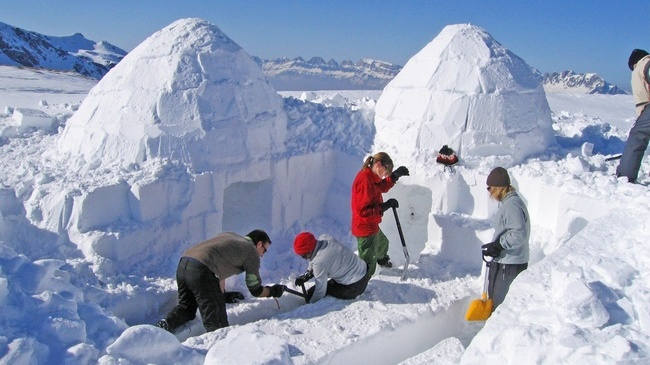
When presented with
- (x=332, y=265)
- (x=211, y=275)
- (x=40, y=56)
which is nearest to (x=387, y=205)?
(x=332, y=265)

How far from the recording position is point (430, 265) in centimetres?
504

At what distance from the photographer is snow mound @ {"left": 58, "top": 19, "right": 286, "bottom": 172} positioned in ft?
17.5

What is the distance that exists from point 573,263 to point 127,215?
12.4 ft

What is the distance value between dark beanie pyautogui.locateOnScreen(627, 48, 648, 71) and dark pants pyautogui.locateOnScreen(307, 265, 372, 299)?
3419 millimetres

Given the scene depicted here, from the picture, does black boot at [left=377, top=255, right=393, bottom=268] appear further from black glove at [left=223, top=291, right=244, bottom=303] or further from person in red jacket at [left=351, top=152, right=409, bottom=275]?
black glove at [left=223, top=291, right=244, bottom=303]

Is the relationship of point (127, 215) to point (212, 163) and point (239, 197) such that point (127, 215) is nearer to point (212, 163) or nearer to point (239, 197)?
point (212, 163)

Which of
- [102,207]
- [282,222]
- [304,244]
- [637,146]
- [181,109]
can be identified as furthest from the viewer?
[282,222]

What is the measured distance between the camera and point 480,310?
13.1ft

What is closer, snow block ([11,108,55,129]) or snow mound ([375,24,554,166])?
snow mound ([375,24,554,166])

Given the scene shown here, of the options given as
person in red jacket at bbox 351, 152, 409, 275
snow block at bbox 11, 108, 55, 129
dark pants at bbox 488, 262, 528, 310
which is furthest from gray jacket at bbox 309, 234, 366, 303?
snow block at bbox 11, 108, 55, 129

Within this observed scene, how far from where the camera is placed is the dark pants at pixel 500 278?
12.7 ft

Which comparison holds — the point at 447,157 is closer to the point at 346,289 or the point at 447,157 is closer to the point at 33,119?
the point at 346,289

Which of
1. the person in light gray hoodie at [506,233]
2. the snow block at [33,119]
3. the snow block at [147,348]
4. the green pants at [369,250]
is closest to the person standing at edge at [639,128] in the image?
the person in light gray hoodie at [506,233]

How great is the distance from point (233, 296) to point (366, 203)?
1.38 meters
